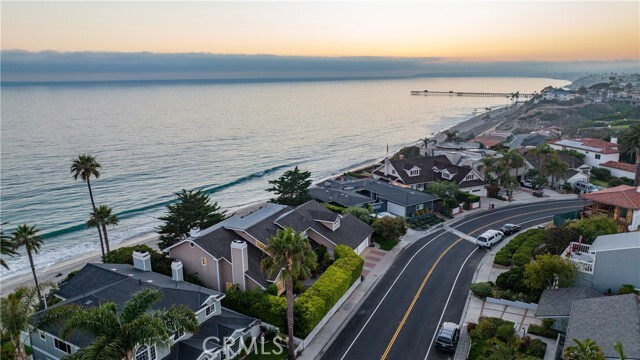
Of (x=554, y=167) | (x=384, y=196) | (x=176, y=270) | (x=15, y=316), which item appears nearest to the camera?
(x=15, y=316)

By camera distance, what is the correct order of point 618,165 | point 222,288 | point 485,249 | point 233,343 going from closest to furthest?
point 233,343
point 222,288
point 485,249
point 618,165

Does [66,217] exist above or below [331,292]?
below

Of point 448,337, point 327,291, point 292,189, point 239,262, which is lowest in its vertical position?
point 448,337

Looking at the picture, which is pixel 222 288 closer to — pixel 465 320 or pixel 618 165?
pixel 465 320

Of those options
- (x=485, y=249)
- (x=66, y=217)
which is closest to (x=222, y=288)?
(x=485, y=249)

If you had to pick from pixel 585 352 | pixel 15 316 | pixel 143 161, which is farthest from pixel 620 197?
pixel 143 161

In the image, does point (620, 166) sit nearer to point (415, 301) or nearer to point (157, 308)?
point (415, 301)

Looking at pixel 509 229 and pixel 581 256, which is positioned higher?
pixel 581 256
